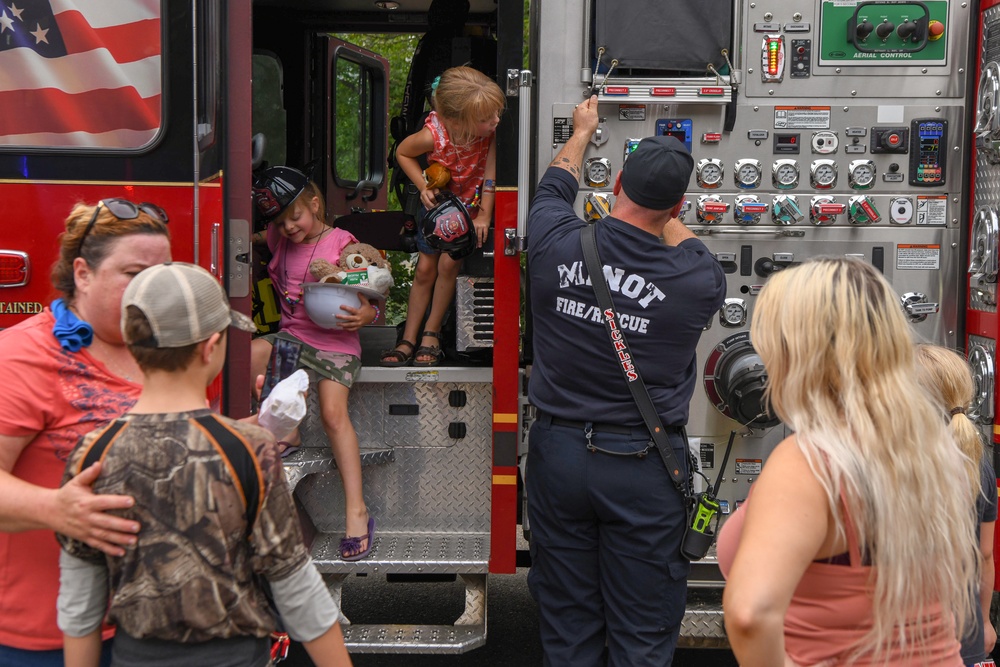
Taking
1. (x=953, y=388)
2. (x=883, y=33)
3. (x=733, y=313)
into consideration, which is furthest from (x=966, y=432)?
(x=883, y=33)

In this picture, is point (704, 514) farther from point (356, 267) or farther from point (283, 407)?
point (356, 267)

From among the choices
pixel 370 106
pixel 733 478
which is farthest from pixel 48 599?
pixel 370 106

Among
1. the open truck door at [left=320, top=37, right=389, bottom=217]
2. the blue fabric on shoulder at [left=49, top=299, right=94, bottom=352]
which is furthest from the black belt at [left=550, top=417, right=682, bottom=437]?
the open truck door at [left=320, top=37, right=389, bottom=217]

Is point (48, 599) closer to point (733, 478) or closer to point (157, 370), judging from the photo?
point (157, 370)

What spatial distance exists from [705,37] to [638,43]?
239mm

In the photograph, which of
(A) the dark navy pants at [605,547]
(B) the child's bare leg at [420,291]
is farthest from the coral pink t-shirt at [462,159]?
(A) the dark navy pants at [605,547]

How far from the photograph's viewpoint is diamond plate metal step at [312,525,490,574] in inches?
144

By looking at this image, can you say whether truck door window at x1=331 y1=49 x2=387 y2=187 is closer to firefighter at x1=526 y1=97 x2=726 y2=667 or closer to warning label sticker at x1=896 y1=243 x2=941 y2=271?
firefighter at x1=526 y1=97 x2=726 y2=667

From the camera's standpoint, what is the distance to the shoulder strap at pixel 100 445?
5.69 feet

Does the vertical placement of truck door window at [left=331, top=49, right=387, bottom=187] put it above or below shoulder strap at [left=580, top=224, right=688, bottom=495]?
above

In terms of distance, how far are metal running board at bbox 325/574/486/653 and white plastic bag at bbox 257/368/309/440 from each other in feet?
4.88

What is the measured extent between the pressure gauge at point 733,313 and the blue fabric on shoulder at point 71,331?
7.54 feet

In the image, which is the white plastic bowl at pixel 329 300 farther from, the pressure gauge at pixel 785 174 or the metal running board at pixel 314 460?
the pressure gauge at pixel 785 174

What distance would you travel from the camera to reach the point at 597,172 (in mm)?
3633
